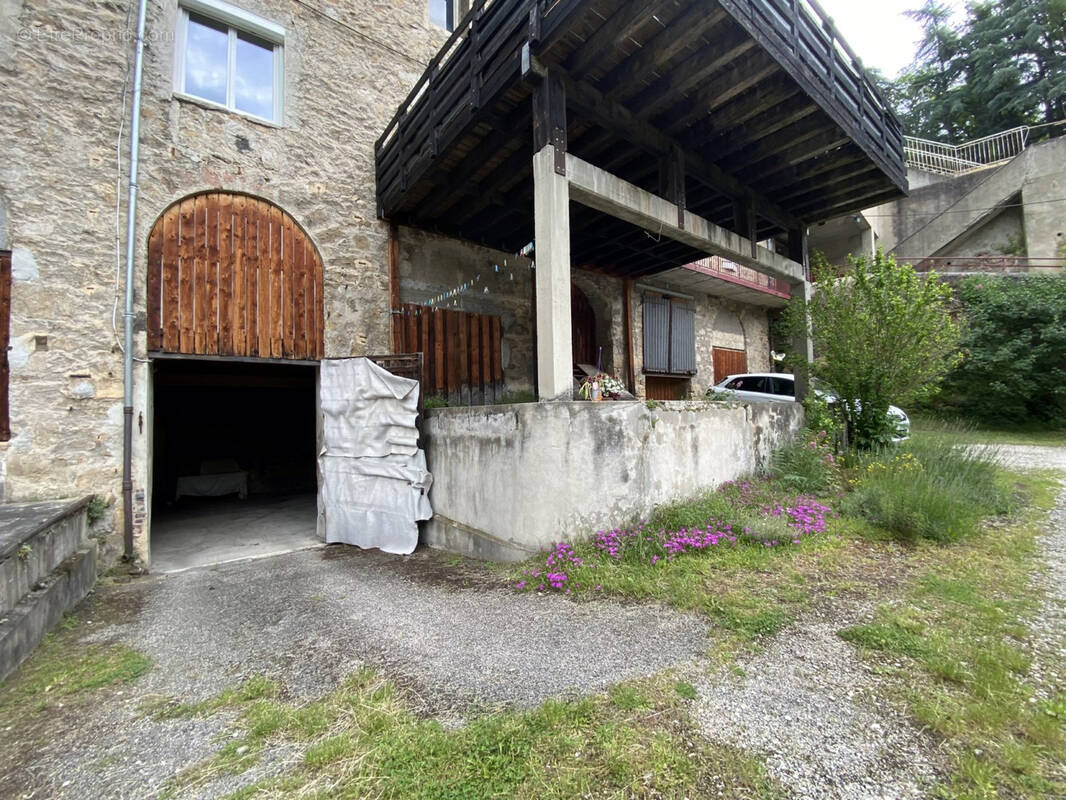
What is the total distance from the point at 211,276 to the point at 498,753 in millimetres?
5929

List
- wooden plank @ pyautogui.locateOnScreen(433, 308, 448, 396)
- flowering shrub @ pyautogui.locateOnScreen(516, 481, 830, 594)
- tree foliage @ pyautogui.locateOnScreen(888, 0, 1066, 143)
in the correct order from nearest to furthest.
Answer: flowering shrub @ pyautogui.locateOnScreen(516, 481, 830, 594)
wooden plank @ pyautogui.locateOnScreen(433, 308, 448, 396)
tree foliage @ pyautogui.locateOnScreen(888, 0, 1066, 143)

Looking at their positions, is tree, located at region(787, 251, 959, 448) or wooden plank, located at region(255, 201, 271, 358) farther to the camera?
tree, located at region(787, 251, 959, 448)

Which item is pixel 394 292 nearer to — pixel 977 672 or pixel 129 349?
pixel 129 349

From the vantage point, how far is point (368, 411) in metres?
5.50

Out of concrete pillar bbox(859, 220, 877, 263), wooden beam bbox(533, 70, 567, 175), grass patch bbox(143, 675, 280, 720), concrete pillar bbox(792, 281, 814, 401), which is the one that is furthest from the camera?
concrete pillar bbox(859, 220, 877, 263)

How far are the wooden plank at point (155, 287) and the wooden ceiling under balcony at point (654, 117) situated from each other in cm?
274

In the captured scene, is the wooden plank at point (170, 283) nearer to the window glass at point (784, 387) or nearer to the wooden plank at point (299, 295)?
the wooden plank at point (299, 295)

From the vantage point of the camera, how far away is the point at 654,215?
547cm

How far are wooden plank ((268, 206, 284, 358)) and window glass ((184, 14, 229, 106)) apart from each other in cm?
154

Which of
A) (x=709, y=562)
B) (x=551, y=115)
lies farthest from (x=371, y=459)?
(x=551, y=115)

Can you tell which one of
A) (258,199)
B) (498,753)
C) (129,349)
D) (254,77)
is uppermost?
(254,77)

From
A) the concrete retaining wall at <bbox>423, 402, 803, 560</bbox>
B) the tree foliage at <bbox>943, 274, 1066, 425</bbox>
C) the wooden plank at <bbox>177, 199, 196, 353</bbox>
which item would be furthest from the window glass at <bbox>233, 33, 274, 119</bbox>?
the tree foliage at <bbox>943, 274, 1066, 425</bbox>

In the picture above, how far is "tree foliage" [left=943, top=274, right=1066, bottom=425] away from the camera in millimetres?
11422

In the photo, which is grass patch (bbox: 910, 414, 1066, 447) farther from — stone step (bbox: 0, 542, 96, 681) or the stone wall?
the stone wall
